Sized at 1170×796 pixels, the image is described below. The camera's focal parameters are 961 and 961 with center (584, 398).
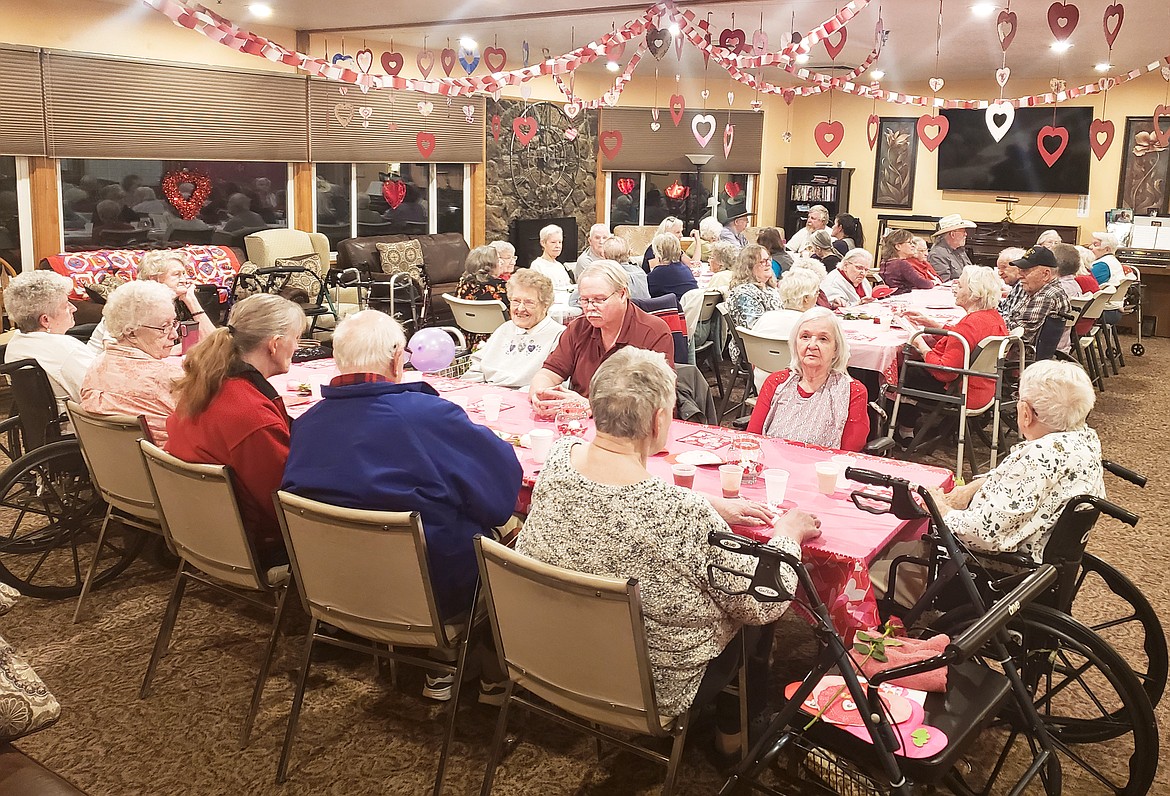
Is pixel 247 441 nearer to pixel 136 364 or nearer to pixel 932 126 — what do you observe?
pixel 136 364

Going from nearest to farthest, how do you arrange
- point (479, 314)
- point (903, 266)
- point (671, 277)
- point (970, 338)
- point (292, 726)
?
1. point (292, 726)
2. point (970, 338)
3. point (479, 314)
4. point (671, 277)
5. point (903, 266)

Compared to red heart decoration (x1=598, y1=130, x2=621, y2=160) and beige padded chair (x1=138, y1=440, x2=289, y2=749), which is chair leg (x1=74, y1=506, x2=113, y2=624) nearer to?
beige padded chair (x1=138, y1=440, x2=289, y2=749)

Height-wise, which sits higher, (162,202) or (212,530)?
(162,202)

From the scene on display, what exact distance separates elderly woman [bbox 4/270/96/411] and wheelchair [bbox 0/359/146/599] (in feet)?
0.45

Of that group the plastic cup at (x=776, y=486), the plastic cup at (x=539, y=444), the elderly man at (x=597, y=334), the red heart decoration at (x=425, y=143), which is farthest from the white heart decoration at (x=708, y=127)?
the plastic cup at (x=776, y=486)

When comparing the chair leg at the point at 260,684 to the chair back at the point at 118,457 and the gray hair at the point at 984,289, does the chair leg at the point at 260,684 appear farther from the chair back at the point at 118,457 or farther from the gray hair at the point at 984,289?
the gray hair at the point at 984,289

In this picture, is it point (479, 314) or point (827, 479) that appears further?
point (479, 314)

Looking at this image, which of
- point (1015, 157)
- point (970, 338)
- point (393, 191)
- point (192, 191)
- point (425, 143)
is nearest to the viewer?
point (970, 338)

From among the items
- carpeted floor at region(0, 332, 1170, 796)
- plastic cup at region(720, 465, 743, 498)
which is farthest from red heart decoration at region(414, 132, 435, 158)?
plastic cup at region(720, 465, 743, 498)

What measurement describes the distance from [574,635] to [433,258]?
357 inches

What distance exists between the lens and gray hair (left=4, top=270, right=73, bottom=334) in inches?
159

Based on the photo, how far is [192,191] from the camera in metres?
9.35

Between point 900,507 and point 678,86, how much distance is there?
39.1 feet

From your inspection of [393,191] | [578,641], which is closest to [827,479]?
[578,641]
